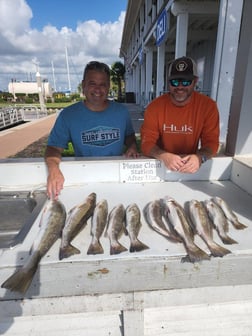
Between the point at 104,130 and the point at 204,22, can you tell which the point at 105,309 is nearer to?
the point at 104,130

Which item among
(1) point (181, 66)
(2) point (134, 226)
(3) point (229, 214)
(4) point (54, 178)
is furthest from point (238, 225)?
(1) point (181, 66)

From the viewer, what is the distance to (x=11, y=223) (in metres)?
2.17

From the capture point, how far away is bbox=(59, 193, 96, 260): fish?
4.18 ft

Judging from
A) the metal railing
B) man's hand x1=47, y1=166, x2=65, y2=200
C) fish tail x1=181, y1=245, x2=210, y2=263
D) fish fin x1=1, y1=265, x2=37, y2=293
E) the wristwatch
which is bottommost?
the metal railing

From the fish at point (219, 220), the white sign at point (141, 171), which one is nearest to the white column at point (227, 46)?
the white sign at point (141, 171)

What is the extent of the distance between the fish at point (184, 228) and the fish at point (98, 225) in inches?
16.3

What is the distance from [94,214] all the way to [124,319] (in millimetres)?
645

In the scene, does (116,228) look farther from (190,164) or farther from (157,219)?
(190,164)

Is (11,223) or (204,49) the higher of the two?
(204,49)

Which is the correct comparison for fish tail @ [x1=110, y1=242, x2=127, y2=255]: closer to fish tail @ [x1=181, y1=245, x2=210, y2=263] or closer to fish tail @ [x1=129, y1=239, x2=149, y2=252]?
fish tail @ [x1=129, y1=239, x2=149, y2=252]

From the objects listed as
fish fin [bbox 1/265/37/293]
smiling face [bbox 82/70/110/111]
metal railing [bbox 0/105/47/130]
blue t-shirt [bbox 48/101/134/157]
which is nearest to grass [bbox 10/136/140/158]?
blue t-shirt [bbox 48/101/134/157]

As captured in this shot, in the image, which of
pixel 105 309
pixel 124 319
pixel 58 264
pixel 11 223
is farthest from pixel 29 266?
pixel 11 223

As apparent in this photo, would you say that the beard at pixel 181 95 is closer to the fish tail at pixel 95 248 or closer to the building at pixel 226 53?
the building at pixel 226 53

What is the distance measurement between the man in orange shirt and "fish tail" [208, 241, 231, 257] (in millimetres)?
942
